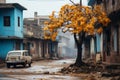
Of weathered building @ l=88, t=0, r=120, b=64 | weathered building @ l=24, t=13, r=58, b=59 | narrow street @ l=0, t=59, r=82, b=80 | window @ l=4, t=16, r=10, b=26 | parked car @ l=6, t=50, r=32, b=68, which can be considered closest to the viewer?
narrow street @ l=0, t=59, r=82, b=80

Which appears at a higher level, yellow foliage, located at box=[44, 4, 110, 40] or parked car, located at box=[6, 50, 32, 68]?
yellow foliage, located at box=[44, 4, 110, 40]

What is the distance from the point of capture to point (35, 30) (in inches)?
2586

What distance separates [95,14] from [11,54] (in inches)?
379

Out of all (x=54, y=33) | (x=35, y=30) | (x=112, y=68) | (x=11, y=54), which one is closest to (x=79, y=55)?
(x=54, y=33)

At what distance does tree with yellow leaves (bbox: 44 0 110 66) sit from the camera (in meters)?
28.8

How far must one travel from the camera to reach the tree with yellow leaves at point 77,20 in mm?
28781

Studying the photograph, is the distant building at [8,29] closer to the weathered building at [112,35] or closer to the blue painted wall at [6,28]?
the blue painted wall at [6,28]

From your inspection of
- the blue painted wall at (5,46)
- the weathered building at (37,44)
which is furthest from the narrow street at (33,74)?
the weathered building at (37,44)

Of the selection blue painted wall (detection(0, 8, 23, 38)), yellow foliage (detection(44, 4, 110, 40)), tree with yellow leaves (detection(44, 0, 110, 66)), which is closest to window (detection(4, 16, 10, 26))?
blue painted wall (detection(0, 8, 23, 38))

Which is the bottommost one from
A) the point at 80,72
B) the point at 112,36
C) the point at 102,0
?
the point at 80,72

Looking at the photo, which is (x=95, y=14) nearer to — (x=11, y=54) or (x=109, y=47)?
(x=109, y=47)

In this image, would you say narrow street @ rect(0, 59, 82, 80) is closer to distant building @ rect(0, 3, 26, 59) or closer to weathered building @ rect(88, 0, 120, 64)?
weathered building @ rect(88, 0, 120, 64)

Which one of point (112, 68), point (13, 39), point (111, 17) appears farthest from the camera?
point (13, 39)

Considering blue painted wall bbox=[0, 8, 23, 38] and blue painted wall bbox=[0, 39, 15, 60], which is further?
blue painted wall bbox=[0, 8, 23, 38]
